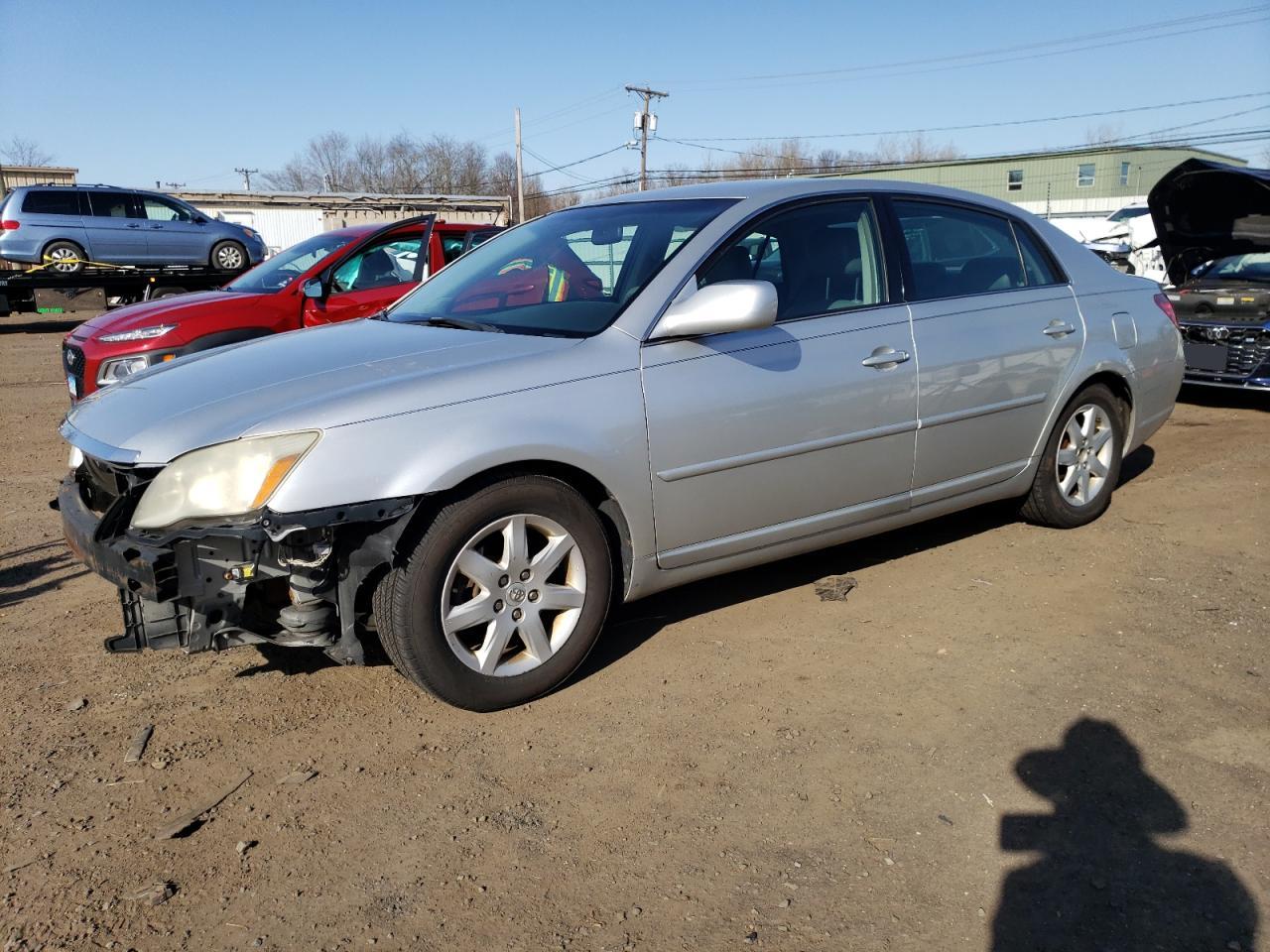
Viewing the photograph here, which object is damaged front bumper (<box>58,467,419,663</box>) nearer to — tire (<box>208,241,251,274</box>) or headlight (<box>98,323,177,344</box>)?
headlight (<box>98,323,177,344</box>)

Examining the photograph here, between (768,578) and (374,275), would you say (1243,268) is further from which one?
(374,275)

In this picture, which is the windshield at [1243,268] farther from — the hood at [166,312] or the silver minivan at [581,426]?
the hood at [166,312]

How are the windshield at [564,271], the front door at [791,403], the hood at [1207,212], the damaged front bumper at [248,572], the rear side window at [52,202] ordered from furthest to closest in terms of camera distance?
the rear side window at [52,202] < the hood at [1207,212] < the windshield at [564,271] < the front door at [791,403] < the damaged front bumper at [248,572]

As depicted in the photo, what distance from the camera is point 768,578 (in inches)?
189

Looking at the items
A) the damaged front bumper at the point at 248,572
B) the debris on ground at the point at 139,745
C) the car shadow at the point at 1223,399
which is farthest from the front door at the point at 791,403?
the car shadow at the point at 1223,399

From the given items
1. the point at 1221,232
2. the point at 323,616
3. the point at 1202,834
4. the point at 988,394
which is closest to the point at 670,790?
the point at 323,616

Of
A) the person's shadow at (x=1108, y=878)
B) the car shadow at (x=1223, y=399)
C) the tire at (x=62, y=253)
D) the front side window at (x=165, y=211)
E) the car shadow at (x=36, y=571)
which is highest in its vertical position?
the front side window at (x=165, y=211)

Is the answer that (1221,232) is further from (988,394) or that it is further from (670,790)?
(670,790)

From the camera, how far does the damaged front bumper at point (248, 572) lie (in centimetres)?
299

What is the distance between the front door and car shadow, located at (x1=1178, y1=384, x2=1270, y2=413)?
6.19 m

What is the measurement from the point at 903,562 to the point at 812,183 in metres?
1.84

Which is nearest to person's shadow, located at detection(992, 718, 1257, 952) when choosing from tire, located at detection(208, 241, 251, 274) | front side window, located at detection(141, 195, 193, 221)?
tire, located at detection(208, 241, 251, 274)

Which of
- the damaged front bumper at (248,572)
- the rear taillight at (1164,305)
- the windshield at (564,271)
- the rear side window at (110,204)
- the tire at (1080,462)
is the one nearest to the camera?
Result: the damaged front bumper at (248,572)

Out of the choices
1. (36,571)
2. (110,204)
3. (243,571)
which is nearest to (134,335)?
(36,571)
